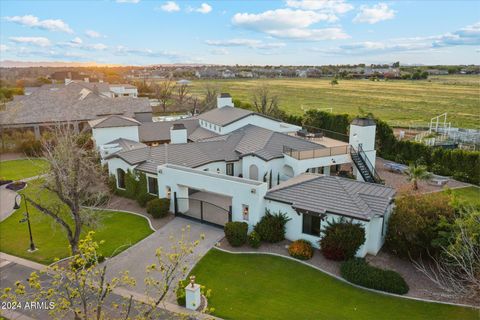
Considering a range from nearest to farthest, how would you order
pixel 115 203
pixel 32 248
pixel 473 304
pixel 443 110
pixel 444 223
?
pixel 473 304 < pixel 444 223 < pixel 32 248 < pixel 115 203 < pixel 443 110

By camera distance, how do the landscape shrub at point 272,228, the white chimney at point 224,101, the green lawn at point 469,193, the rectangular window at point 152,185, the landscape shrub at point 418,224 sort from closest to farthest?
the landscape shrub at point 418,224 → the landscape shrub at point 272,228 → the rectangular window at point 152,185 → the green lawn at point 469,193 → the white chimney at point 224,101

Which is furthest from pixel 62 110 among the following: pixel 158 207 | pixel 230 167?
pixel 158 207

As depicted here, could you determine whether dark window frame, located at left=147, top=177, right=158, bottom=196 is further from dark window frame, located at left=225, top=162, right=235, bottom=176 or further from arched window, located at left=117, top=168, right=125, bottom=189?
dark window frame, located at left=225, top=162, right=235, bottom=176

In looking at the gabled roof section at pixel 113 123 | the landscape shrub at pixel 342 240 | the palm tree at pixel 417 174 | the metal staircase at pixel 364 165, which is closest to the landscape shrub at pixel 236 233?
the landscape shrub at pixel 342 240

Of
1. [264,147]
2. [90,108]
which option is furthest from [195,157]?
[90,108]

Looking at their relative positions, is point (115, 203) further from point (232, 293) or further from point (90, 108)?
point (90, 108)

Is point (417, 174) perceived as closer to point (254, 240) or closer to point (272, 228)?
point (272, 228)

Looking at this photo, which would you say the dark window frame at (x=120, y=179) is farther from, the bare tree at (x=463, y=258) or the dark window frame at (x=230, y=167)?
the bare tree at (x=463, y=258)
